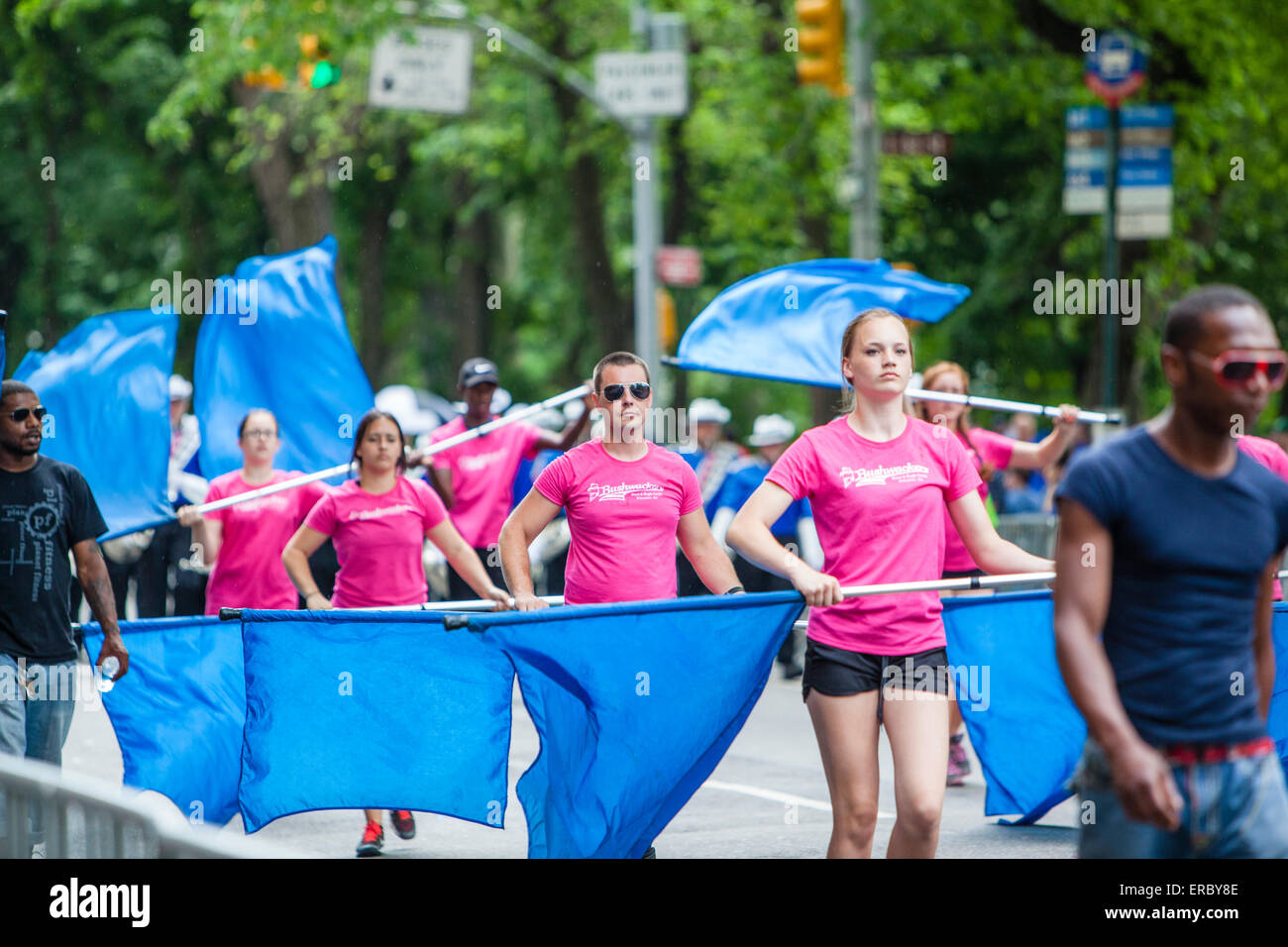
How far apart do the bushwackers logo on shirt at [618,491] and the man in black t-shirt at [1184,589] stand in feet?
9.11

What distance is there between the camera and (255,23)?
1908 centimetres

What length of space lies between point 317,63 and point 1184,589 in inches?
632

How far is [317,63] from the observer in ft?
60.7

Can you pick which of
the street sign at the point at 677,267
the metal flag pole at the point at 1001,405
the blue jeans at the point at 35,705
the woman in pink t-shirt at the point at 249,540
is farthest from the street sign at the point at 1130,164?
the blue jeans at the point at 35,705

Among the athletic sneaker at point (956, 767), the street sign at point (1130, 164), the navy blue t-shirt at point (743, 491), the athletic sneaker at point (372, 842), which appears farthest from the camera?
the street sign at point (1130, 164)

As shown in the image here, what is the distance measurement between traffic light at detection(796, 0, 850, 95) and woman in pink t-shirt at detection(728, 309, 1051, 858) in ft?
36.5

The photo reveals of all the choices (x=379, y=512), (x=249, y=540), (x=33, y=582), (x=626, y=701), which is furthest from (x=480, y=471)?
(x=626, y=701)

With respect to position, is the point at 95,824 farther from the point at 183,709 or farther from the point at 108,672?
the point at 183,709

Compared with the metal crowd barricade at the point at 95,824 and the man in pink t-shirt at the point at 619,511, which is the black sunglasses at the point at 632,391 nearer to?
the man in pink t-shirt at the point at 619,511

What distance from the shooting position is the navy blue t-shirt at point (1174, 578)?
12.1ft

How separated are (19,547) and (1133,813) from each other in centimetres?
426

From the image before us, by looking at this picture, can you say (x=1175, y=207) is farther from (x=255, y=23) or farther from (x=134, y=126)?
(x=134, y=126)

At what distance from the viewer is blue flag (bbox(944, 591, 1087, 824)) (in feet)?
23.6

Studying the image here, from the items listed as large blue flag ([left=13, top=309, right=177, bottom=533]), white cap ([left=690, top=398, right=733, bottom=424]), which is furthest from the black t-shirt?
white cap ([left=690, top=398, right=733, bottom=424])
